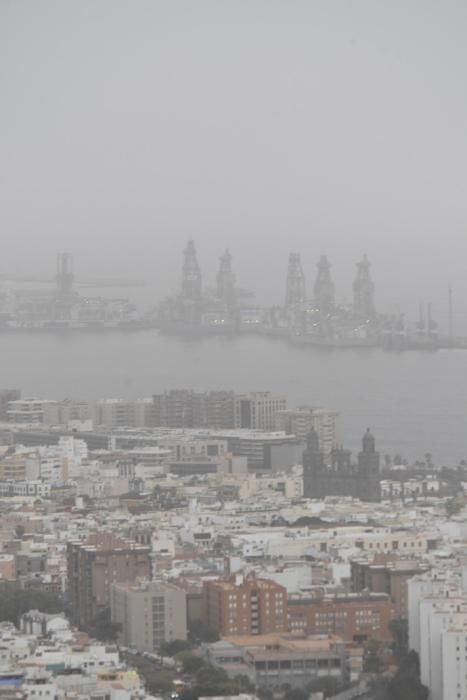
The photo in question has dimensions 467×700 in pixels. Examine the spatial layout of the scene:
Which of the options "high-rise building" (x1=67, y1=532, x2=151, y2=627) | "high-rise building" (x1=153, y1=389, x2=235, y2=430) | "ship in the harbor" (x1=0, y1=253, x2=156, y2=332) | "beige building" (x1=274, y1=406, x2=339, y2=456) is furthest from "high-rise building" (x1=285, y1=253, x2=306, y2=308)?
"high-rise building" (x1=67, y1=532, x2=151, y2=627)

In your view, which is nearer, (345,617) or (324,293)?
(345,617)

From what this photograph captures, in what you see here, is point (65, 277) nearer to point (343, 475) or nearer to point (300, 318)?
point (300, 318)

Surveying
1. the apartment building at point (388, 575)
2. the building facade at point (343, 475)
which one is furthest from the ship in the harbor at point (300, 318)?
the apartment building at point (388, 575)

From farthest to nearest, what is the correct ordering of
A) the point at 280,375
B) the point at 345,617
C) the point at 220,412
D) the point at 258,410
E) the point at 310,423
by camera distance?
the point at 280,375 < the point at 220,412 < the point at 258,410 < the point at 310,423 < the point at 345,617

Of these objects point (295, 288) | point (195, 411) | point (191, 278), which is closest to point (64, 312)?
point (191, 278)

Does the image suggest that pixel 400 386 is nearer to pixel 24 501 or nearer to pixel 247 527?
pixel 24 501

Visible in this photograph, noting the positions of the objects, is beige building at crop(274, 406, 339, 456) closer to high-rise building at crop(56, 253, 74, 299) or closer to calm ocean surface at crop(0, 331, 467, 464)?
calm ocean surface at crop(0, 331, 467, 464)

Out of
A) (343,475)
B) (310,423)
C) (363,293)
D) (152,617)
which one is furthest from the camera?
(363,293)
